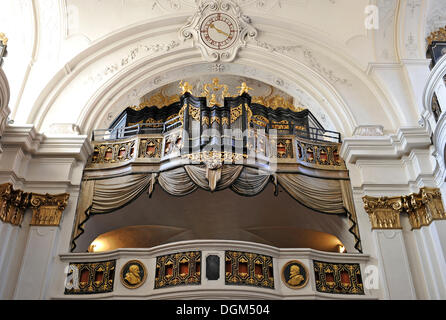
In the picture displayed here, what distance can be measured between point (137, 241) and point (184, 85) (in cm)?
413

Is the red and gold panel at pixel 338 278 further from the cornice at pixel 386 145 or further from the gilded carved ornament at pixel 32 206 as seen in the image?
the gilded carved ornament at pixel 32 206

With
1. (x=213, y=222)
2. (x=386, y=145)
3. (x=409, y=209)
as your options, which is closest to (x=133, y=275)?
(x=213, y=222)

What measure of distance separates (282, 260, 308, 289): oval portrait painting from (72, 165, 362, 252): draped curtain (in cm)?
146

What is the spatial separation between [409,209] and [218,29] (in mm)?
6190

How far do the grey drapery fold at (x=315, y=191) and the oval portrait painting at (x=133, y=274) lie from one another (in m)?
3.23

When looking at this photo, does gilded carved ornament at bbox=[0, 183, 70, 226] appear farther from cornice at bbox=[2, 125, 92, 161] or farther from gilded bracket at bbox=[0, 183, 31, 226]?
cornice at bbox=[2, 125, 92, 161]

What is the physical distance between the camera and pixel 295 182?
31.4ft

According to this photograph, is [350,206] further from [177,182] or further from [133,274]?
[133,274]

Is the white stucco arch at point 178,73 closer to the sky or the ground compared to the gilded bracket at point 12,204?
closer to the sky

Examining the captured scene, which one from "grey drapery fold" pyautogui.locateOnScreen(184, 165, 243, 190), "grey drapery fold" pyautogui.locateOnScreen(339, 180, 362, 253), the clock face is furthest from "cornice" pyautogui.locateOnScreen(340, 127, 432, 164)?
the clock face

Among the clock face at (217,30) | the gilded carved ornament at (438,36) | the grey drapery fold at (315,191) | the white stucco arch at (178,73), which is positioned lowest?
the grey drapery fold at (315,191)

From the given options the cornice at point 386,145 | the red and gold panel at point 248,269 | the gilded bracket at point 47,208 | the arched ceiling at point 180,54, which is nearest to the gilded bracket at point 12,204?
the gilded bracket at point 47,208

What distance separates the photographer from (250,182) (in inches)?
368

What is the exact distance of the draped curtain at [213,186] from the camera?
929 centimetres
